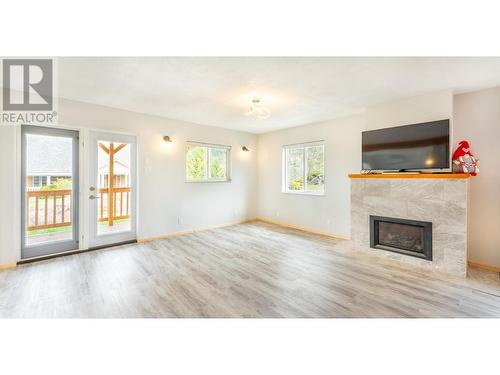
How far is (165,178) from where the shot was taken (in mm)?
4641

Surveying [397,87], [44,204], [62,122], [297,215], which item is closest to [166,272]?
[44,204]

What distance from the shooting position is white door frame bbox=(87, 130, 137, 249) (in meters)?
3.77

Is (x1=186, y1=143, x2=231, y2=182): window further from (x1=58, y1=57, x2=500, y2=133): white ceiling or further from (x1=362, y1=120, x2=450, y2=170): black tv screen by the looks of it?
(x1=362, y1=120, x2=450, y2=170): black tv screen

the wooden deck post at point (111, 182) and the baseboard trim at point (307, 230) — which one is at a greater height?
the wooden deck post at point (111, 182)

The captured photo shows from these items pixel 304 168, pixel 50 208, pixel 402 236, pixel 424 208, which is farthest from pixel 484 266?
pixel 50 208

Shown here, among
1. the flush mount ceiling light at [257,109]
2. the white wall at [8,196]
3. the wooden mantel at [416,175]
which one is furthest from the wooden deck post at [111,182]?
the wooden mantel at [416,175]

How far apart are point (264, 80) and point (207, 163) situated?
→ 9.82ft

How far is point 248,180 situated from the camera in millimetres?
6227

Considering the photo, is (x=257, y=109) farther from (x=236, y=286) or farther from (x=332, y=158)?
(x=236, y=286)

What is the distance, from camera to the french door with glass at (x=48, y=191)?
3295 mm

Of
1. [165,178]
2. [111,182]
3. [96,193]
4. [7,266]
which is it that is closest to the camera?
[7,266]

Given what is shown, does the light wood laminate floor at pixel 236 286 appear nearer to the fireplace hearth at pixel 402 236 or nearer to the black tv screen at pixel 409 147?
the fireplace hearth at pixel 402 236

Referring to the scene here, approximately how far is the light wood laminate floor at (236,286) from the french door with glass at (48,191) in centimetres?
Result: 33
